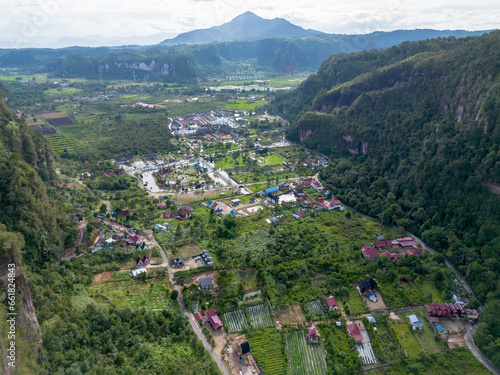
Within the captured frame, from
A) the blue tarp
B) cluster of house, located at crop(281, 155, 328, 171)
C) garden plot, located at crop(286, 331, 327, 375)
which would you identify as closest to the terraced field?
the blue tarp

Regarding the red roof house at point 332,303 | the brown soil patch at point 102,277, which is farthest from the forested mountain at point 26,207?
the red roof house at point 332,303

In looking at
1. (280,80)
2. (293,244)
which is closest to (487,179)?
(293,244)

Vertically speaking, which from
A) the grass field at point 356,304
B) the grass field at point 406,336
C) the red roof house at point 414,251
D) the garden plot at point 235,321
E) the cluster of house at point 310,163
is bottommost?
the grass field at point 406,336

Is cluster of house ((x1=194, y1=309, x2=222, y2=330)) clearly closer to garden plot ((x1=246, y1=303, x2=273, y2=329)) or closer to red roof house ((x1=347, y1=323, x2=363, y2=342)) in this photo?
garden plot ((x1=246, y1=303, x2=273, y2=329))

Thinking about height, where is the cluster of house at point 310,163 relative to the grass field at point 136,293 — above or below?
above

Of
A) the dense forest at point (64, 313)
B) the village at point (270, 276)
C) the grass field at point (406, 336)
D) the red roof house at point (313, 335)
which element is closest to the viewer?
the dense forest at point (64, 313)

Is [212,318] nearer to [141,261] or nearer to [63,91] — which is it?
[141,261]

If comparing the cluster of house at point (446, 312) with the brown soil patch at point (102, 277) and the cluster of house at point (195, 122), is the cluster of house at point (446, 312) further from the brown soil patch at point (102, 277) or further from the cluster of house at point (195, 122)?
the cluster of house at point (195, 122)
